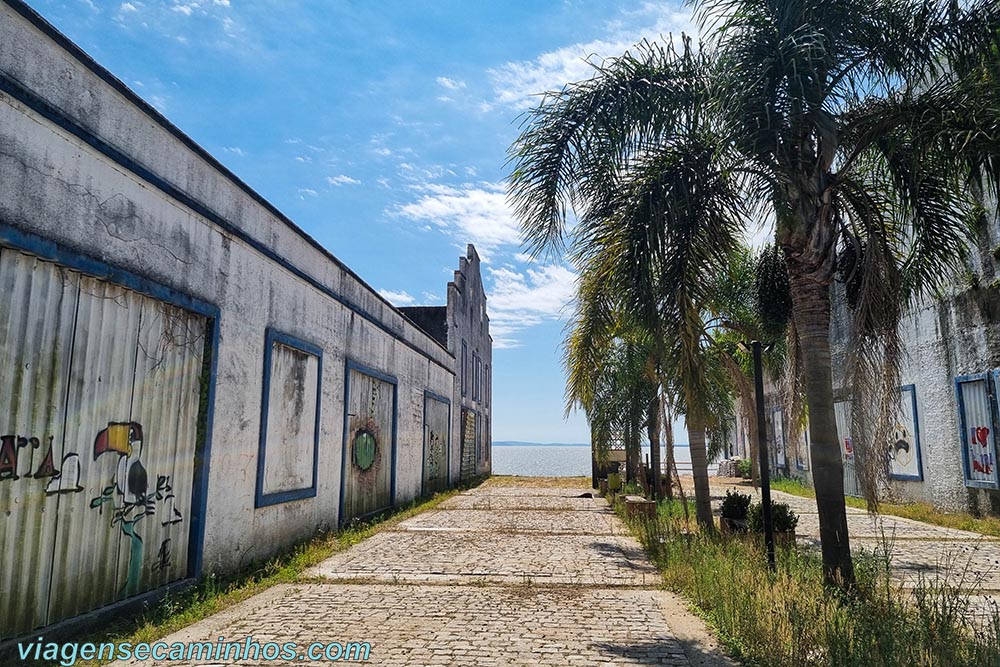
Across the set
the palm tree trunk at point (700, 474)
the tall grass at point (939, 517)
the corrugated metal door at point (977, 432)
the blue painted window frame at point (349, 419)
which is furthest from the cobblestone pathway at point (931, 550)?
the blue painted window frame at point (349, 419)

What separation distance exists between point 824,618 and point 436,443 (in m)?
17.8

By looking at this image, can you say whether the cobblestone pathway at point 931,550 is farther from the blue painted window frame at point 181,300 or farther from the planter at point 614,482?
the blue painted window frame at point 181,300

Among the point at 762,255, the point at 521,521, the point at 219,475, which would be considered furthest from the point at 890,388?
the point at 521,521

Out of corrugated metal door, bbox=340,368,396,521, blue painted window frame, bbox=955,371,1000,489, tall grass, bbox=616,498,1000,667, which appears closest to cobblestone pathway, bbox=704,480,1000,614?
tall grass, bbox=616,498,1000,667

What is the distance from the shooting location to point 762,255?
9359 mm

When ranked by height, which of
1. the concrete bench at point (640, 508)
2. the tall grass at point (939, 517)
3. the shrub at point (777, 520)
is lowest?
the tall grass at point (939, 517)

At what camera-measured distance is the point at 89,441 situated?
5.58m

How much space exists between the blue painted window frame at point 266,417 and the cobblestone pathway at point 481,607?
1.20 metres

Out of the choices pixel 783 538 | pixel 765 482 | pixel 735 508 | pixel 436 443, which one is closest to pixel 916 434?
pixel 735 508

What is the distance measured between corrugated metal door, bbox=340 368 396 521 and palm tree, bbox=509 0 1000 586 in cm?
669

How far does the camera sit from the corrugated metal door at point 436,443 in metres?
20.5

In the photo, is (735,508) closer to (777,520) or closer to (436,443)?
(777,520)

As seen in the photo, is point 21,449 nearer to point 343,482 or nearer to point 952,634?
point 952,634

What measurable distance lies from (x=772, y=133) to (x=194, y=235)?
6.23 metres
